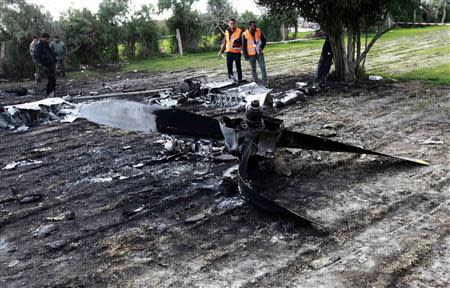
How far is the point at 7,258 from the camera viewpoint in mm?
4012

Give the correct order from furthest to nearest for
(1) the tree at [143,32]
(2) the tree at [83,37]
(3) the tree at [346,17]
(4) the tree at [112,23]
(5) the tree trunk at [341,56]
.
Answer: (1) the tree at [143,32]
(4) the tree at [112,23]
(2) the tree at [83,37]
(5) the tree trunk at [341,56]
(3) the tree at [346,17]

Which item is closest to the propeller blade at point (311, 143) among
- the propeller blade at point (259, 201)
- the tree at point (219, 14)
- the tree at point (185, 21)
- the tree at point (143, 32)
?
the propeller blade at point (259, 201)

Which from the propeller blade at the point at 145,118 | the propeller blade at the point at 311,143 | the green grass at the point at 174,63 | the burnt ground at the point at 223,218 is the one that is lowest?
the burnt ground at the point at 223,218

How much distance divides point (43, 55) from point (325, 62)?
8.19 meters

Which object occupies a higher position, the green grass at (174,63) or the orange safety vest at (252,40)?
the orange safety vest at (252,40)

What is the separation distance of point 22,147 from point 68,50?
15.3 m

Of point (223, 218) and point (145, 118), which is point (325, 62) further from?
point (223, 218)

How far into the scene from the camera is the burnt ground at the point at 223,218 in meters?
3.46

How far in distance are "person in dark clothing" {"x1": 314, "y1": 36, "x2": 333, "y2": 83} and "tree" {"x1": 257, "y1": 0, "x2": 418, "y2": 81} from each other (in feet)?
0.83

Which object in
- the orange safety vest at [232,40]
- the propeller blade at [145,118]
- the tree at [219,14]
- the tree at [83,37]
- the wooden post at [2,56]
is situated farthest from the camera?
the tree at [219,14]

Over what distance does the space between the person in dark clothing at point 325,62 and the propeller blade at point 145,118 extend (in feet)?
25.4

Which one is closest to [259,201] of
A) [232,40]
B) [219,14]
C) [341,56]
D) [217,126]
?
[217,126]

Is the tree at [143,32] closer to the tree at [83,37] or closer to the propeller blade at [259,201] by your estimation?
the tree at [83,37]

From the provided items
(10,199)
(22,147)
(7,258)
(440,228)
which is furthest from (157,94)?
(440,228)
